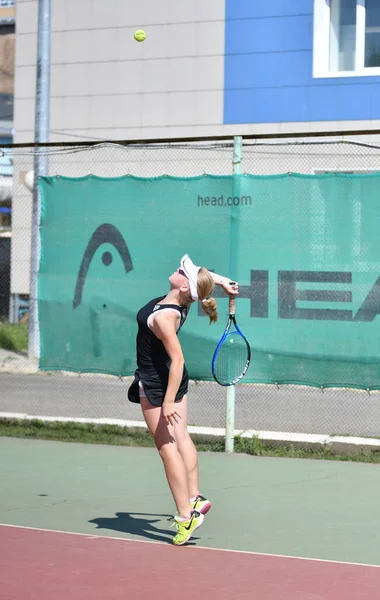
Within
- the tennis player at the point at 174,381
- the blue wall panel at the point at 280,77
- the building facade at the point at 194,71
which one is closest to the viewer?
the tennis player at the point at 174,381

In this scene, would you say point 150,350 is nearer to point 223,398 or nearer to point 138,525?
point 138,525

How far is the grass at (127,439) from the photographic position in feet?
29.6

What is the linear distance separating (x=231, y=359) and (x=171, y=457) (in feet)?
4.85

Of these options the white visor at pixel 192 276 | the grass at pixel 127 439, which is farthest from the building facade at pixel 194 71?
the white visor at pixel 192 276

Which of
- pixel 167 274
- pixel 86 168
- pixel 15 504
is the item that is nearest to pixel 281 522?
pixel 15 504

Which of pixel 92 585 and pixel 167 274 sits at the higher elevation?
pixel 167 274

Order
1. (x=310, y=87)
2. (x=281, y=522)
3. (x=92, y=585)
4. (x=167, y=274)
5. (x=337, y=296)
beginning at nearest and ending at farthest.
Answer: (x=92, y=585) < (x=281, y=522) < (x=337, y=296) < (x=167, y=274) < (x=310, y=87)

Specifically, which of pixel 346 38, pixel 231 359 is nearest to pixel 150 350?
pixel 231 359

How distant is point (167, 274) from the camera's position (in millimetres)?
9578

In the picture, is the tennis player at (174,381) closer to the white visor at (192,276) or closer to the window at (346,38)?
the white visor at (192,276)

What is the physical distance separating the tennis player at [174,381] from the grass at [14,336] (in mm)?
6412

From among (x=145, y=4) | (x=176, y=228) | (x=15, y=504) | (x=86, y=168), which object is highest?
(x=145, y=4)

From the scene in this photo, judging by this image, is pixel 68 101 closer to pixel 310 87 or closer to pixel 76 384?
pixel 310 87

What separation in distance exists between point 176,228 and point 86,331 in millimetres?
1298
